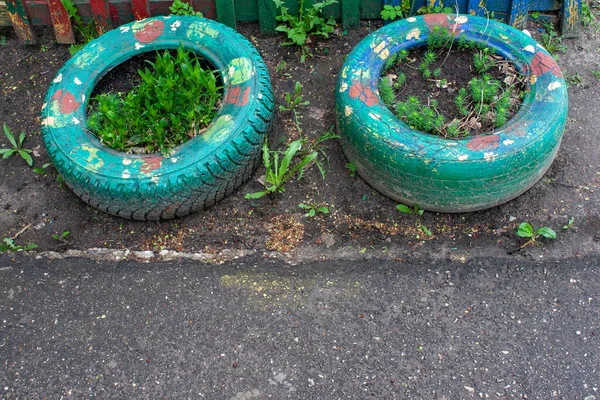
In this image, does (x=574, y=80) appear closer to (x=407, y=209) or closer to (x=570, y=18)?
(x=570, y=18)

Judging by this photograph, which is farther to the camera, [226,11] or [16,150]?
[226,11]

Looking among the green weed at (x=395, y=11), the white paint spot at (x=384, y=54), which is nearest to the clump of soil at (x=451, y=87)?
the white paint spot at (x=384, y=54)

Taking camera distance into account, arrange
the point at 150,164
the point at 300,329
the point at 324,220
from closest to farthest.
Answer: the point at 300,329 → the point at 150,164 → the point at 324,220

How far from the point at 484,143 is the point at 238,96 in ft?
4.71

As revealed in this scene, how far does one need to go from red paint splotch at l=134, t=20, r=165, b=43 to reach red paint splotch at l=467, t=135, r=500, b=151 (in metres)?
2.11

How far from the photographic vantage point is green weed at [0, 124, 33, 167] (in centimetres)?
379

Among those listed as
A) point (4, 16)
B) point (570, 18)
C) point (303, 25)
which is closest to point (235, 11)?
point (303, 25)

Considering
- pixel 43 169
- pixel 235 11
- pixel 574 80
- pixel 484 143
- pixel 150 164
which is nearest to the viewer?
pixel 484 143

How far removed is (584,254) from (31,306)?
9.99 feet

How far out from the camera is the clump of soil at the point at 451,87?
3.28 meters

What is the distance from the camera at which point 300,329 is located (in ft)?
9.73

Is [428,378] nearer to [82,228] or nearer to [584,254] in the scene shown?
[584,254]

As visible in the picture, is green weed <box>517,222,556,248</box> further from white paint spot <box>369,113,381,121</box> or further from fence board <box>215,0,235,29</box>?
fence board <box>215,0,235,29</box>

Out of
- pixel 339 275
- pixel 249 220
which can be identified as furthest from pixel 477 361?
pixel 249 220
